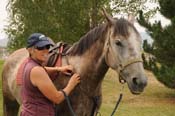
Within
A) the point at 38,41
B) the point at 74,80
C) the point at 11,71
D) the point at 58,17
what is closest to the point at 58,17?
the point at 58,17

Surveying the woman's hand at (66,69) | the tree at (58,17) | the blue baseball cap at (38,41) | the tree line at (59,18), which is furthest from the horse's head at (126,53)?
the tree at (58,17)

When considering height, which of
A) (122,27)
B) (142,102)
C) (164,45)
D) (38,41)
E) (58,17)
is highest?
(38,41)

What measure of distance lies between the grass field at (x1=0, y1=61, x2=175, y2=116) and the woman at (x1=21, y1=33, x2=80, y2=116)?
843 centimetres

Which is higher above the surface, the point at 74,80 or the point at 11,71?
the point at 74,80

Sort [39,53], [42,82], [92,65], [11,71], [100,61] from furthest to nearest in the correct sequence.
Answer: [11,71], [92,65], [100,61], [39,53], [42,82]

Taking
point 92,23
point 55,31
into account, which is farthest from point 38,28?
point 92,23

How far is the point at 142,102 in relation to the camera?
1709cm

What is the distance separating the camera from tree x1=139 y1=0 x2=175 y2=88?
54.5ft

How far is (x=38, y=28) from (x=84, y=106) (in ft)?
54.3

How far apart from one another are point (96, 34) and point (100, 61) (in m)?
0.32

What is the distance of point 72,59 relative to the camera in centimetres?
544

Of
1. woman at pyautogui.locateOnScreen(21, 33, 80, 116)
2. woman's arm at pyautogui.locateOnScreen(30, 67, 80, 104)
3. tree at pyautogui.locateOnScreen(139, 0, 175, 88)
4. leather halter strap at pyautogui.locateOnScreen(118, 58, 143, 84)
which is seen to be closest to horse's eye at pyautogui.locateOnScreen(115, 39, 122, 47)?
leather halter strap at pyautogui.locateOnScreen(118, 58, 143, 84)

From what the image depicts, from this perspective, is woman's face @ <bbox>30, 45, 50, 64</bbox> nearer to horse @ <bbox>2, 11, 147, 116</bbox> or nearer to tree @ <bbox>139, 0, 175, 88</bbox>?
horse @ <bbox>2, 11, 147, 116</bbox>

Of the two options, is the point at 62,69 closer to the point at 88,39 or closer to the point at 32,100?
the point at 88,39
